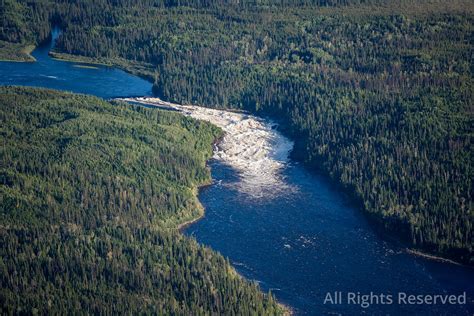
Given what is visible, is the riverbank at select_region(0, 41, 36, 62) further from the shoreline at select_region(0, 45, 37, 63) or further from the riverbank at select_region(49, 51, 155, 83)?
the riverbank at select_region(49, 51, 155, 83)

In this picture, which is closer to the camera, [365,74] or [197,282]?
[197,282]

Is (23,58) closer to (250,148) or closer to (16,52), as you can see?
(16,52)

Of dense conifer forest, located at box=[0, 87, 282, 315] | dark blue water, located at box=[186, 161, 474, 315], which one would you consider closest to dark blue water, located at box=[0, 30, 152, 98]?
dense conifer forest, located at box=[0, 87, 282, 315]

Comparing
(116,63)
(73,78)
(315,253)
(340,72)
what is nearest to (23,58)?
(116,63)

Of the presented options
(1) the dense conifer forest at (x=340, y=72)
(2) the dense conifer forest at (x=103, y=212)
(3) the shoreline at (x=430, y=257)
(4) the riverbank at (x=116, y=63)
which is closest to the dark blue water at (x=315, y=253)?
(3) the shoreline at (x=430, y=257)

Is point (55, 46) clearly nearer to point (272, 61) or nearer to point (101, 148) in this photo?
point (272, 61)

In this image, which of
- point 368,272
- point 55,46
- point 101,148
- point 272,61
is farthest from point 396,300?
point 55,46

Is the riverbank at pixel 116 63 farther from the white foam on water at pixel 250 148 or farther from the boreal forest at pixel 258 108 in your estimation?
the white foam on water at pixel 250 148
